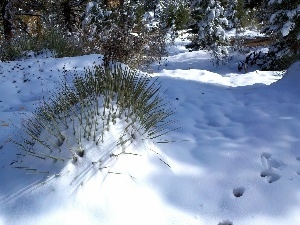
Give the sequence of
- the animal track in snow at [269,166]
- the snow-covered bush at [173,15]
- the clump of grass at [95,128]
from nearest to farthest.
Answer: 1. the clump of grass at [95,128]
2. the animal track in snow at [269,166]
3. the snow-covered bush at [173,15]

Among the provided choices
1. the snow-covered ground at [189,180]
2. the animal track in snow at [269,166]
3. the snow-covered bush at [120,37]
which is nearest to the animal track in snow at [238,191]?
the snow-covered ground at [189,180]

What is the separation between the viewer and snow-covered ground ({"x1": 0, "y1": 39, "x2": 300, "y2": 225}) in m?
2.32

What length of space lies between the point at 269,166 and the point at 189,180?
752 millimetres

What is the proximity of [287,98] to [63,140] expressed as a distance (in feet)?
10.3

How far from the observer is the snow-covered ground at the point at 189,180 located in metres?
2.32

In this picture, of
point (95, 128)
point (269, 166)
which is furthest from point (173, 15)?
point (95, 128)

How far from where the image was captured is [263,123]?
3.80 metres

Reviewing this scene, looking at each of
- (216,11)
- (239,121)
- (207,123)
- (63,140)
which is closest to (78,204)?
(63,140)

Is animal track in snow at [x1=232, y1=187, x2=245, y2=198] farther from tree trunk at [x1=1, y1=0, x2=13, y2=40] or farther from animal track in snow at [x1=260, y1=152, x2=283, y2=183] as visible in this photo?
tree trunk at [x1=1, y1=0, x2=13, y2=40]

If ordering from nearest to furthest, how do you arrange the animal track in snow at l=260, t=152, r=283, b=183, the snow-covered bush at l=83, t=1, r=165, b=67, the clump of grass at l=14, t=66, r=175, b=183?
the clump of grass at l=14, t=66, r=175, b=183, the animal track in snow at l=260, t=152, r=283, b=183, the snow-covered bush at l=83, t=1, r=165, b=67

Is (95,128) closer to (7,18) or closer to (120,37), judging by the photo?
(120,37)

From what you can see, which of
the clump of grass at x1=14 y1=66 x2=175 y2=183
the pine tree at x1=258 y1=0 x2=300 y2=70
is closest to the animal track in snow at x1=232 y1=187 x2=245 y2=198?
the clump of grass at x1=14 y1=66 x2=175 y2=183

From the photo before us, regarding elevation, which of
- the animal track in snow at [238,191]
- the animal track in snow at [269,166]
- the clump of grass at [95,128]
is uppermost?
the clump of grass at [95,128]

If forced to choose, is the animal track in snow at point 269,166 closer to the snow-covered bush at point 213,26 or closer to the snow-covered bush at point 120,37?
the snow-covered bush at point 120,37
